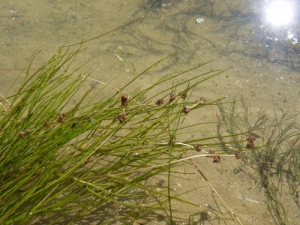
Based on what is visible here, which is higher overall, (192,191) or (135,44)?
(135,44)

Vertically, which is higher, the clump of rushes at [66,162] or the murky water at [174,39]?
the murky water at [174,39]

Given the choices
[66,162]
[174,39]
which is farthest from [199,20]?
[66,162]

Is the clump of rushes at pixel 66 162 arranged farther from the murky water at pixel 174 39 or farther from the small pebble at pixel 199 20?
the small pebble at pixel 199 20

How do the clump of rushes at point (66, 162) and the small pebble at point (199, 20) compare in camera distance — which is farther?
the small pebble at point (199, 20)

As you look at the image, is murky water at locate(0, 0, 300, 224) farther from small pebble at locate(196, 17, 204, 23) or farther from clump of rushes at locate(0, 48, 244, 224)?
clump of rushes at locate(0, 48, 244, 224)

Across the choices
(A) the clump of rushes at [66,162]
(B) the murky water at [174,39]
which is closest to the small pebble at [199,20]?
(B) the murky water at [174,39]

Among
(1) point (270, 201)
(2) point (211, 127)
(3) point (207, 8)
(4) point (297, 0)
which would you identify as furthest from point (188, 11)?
(1) point (270, 201)

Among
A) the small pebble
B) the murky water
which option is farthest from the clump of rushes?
the small pebble

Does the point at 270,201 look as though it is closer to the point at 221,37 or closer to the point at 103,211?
the point at 103,211
